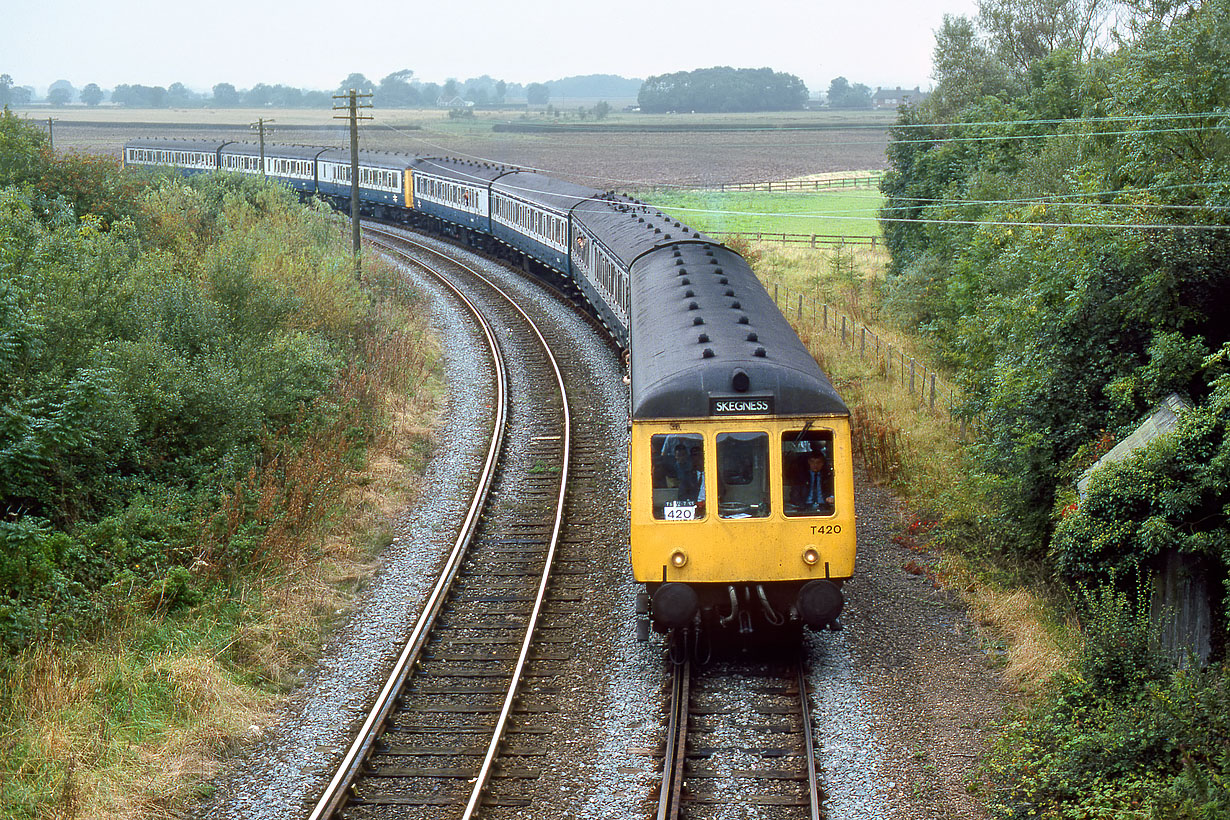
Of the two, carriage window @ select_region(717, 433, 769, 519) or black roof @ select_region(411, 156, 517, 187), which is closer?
carriage window @ select_region(717, 433, 769, 519)

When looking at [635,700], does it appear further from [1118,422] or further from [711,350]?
[1118,422]

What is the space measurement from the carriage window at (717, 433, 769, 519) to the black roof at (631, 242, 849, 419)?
1.20 feet

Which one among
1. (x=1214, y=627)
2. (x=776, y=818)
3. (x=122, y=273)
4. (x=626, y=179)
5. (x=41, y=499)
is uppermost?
(x=626, y=179)

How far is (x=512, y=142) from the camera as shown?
101 metres

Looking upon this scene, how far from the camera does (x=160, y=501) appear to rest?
12.6 metres

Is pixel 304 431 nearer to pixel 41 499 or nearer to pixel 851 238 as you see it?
pixel 41 499

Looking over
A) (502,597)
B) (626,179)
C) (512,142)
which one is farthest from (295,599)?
(512,142)

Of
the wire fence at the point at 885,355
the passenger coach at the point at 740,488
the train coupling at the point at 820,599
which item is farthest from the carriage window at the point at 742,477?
the wire fence at the point at 885,355

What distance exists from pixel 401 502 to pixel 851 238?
120 feet

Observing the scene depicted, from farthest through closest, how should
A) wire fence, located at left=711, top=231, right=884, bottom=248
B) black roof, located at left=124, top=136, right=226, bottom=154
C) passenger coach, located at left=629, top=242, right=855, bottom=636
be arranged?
black roof, located at left=124, top=136, right=226, bottom=154
wire fence, located at left=711, top=231, right=884, bottom=248
passenger coach, located at left=629, top=242, right=855, bottom=636

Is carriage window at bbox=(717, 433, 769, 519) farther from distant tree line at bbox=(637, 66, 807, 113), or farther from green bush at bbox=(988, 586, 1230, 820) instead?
distant tree line at bbox=(637, 66, 807, 113)

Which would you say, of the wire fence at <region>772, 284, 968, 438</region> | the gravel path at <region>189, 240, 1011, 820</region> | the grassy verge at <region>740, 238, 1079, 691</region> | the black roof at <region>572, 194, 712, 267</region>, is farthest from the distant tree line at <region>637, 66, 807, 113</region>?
the gravel path at <region>189, 240, 1011, 820</region>

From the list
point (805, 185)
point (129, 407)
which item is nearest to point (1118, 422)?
point (129, 407)

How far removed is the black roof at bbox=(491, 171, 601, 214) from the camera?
29828 millimetres
